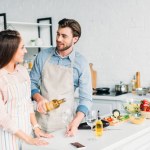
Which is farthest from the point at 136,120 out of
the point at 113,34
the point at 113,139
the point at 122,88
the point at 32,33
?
the point at 32,33

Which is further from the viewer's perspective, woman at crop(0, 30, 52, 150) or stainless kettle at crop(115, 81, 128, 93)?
stainless kettle at crop(115, 81, 128, 93)

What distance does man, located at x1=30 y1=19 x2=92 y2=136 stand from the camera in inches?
99.5

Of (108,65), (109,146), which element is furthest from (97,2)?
(109,146)

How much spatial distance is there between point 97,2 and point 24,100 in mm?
2822

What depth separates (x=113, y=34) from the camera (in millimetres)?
4555

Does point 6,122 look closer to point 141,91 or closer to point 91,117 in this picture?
point 91,117

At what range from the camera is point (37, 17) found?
5.29 meters

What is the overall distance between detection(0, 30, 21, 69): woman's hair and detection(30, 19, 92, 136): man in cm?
45

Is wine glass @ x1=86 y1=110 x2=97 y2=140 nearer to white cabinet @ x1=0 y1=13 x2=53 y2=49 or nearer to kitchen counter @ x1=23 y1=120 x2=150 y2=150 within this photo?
kitchen counter @ x1=23 y1=120 x2=150 y2=150

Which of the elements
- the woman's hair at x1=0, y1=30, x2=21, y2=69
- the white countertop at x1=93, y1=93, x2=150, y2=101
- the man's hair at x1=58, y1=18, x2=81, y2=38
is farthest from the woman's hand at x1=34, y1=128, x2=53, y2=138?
the white countertop at x1=93, y1=93, x2=150, y2=101

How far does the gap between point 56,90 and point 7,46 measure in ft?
2.19

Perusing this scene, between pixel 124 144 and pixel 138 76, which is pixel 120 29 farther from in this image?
pixel 124 144

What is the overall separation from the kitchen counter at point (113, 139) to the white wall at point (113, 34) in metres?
2.09

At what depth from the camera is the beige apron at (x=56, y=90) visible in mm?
2625
